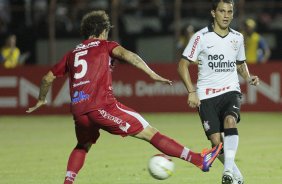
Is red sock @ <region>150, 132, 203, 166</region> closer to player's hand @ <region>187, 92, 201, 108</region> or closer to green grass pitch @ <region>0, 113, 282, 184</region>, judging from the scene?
player's hand @ <region>187, 92, 201, 108</region>

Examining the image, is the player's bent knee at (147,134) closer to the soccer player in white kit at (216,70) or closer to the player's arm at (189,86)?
the player's arm at (189,86)

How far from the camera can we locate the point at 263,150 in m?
14.0

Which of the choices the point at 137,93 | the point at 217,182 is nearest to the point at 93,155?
the point at 217,182

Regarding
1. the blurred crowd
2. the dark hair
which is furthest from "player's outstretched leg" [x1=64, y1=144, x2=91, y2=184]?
the blurred crowd

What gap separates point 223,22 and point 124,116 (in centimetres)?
177

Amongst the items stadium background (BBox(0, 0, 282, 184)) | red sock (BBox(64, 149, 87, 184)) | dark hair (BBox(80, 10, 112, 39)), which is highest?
dark hair (BBox(80, 10, 112, 39))

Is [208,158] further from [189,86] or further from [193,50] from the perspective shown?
[193,50]

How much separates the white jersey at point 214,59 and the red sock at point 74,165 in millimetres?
1665

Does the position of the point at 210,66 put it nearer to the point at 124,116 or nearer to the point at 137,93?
the point at 124,116

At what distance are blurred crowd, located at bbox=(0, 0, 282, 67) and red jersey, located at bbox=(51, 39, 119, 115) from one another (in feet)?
49.0

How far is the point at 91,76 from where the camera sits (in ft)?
29.5

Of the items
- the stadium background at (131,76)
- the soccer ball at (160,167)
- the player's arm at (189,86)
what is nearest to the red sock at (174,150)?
the soccer ball at (160,167)

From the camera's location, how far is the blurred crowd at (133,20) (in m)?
24.2

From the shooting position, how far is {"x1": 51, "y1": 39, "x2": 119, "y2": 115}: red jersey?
29.5ft
